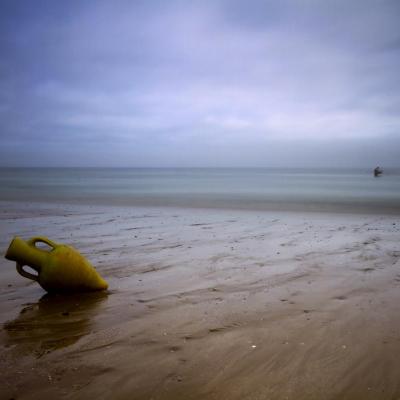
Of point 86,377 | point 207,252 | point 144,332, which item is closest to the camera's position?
point 86,377

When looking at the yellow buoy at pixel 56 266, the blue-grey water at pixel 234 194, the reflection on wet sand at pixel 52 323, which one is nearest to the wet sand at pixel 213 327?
the reflection on wet sand at pixel 52 323

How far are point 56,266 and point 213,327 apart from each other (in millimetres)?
2082

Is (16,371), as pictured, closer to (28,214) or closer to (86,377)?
(86,377)

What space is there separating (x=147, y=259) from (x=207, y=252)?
1.17m

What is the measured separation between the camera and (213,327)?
11.4ft

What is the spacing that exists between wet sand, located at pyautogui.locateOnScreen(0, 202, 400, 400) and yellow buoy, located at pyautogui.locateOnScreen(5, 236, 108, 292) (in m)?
0.15

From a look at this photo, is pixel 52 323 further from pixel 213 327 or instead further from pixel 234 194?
pixel 234 194

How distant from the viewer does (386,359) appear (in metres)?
2.86

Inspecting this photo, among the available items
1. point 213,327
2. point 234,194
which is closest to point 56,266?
point 213,327

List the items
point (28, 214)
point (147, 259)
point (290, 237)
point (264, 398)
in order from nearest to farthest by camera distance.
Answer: point (264, 398), point (147, 259), point (290, 237), point (28, 214)

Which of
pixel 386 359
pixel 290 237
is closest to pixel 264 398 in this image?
pixel 386 359

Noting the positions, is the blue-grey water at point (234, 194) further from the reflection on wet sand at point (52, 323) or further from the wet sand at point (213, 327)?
the reflection on wet sand at point (52, 323)

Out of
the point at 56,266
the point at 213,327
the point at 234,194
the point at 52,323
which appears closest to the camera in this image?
the point at 213,327

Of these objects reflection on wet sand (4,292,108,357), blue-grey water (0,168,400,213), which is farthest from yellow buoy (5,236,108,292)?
blue-grey water (0,168,400,213)
